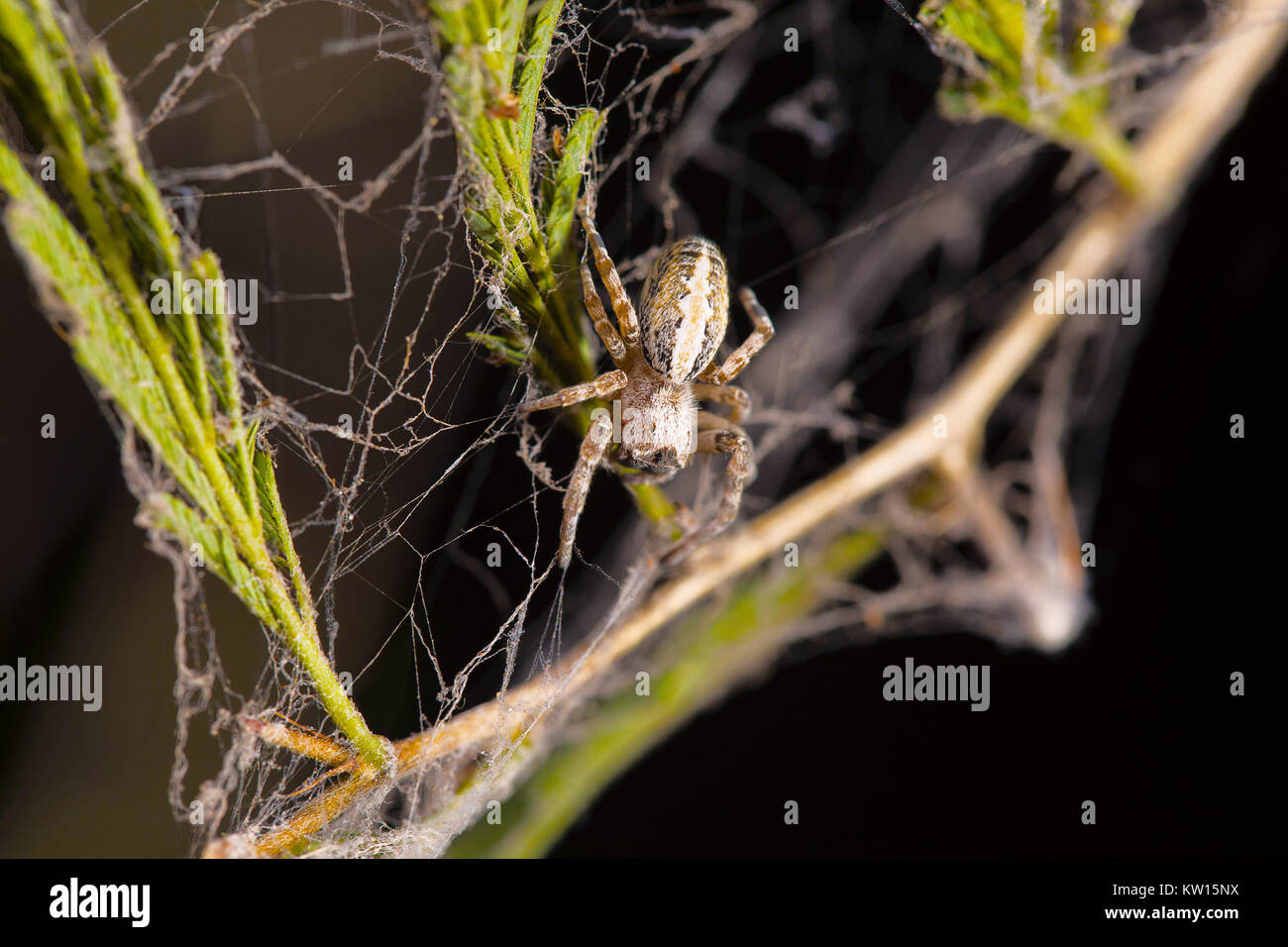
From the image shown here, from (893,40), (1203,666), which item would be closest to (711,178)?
(893,40)

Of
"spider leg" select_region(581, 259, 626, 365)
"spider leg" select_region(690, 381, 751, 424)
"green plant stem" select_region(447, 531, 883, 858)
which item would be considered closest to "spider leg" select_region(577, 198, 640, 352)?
"spider leg" select_region(581, 259, 626, 365)

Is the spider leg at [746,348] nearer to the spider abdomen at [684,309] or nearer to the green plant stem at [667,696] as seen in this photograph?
the spider abdomen at [684,309]

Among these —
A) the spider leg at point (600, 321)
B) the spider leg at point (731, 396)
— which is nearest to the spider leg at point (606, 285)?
the spider leg at point (600, 321)

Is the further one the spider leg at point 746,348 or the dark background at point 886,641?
the dark background at point 886,641

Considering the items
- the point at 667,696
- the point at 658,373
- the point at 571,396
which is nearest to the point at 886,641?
the point at 667,696

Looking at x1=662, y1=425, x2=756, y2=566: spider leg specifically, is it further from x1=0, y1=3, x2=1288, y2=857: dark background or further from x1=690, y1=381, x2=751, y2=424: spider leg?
x1=0, y1=3, x2=1288, y2=857: dark background
